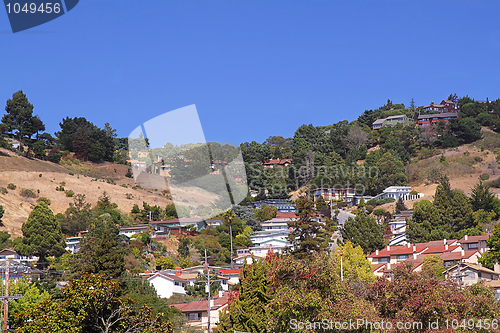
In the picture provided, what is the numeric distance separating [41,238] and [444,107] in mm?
110916

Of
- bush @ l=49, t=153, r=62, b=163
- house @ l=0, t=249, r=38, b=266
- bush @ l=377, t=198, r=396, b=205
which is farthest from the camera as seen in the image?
bush @ l=49, t=153, r=62, b=163

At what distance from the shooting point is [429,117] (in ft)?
415

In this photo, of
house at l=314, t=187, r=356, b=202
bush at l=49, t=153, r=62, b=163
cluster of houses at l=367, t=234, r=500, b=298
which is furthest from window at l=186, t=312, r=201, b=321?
bush at l=49, t=153, r=62, b=163

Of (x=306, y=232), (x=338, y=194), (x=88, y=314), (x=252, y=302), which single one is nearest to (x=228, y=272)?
(x=306, y=232)

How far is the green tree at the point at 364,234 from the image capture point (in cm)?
5281

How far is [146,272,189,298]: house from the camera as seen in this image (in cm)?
4491

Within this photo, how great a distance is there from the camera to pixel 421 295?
51.5ft

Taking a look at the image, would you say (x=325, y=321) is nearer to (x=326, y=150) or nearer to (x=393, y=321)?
(x=393, y=321)

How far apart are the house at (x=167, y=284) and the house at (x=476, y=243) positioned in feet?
81.3

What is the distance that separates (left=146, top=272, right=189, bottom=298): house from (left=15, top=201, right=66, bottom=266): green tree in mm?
11229

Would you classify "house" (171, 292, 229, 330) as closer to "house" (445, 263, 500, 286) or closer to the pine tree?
the pine tree

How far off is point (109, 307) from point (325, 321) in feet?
21.9

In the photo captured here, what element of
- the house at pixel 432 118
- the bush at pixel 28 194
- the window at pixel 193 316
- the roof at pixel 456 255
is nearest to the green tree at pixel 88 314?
the window at pixel 193 316

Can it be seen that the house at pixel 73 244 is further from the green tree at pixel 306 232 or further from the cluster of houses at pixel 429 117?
the cluster of houses at pixel 429 117
